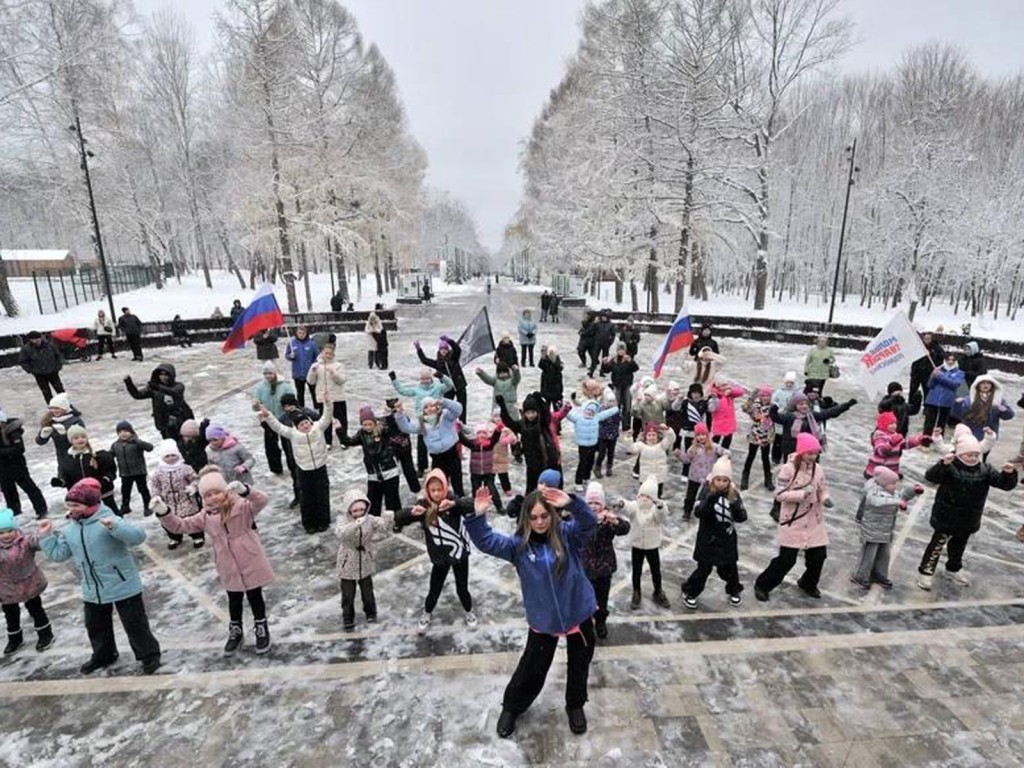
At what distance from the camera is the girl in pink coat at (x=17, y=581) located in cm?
433

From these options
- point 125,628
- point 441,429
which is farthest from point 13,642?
point 441,429

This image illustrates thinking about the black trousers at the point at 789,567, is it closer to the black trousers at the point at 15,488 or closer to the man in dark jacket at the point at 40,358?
the black trousers at the point at 15,488

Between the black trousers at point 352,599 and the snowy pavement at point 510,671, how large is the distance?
13 centimetres

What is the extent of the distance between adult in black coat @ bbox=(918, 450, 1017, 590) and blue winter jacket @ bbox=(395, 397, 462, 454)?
480 centimetres

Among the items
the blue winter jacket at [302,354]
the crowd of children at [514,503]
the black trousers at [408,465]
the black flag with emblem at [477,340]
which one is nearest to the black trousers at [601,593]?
the crowd of children at [514,503]

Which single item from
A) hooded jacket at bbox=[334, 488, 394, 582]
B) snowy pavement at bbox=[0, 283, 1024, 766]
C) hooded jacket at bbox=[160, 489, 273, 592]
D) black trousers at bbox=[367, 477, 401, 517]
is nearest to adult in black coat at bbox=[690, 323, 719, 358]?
snowy pavement at bbox=[0, 283, 1024, 766]

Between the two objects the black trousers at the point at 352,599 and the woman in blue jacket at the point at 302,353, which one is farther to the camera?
the woman in blue jacket at the point at 302,353

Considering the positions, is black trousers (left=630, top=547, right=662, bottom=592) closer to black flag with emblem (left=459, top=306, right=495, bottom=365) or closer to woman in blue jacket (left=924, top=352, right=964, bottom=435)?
black flag with emblem (left=459, top=306, right=495, bottom=365)

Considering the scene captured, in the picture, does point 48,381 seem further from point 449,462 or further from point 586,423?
point 586,423

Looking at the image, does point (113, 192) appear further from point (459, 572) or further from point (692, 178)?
point (459, 572)

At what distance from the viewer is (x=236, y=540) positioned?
14.5ft

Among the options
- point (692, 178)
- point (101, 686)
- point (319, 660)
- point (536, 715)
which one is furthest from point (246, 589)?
point (692, 178)

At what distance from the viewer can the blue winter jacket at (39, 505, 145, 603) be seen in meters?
4.08

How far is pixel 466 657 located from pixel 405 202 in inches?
1402
